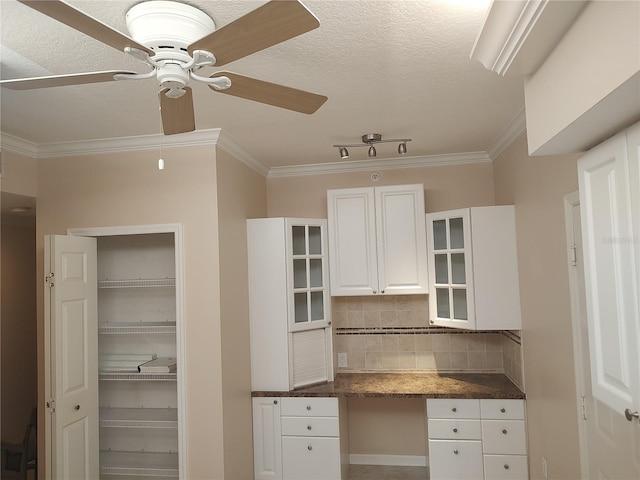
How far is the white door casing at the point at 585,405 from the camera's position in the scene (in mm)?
2082

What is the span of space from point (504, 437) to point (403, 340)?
114 centimetres

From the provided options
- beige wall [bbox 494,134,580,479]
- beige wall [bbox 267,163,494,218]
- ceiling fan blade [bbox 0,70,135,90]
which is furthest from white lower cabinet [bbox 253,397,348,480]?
ceiling fan blade [bbox 0,70,135,90]

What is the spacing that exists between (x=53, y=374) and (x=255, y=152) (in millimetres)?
2015

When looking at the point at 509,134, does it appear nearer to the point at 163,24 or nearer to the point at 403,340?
the point at 403,340

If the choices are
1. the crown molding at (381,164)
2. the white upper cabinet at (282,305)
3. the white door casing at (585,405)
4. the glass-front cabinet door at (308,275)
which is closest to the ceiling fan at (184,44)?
the white door casing at (585,405)

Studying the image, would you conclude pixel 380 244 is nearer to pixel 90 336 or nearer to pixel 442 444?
pixel 442 444

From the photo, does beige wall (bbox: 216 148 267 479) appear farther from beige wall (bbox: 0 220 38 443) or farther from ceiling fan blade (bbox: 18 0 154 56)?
beige wall (bbox: 0 220 38 443)

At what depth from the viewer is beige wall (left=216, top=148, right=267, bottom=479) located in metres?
3.13

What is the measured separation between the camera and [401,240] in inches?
150

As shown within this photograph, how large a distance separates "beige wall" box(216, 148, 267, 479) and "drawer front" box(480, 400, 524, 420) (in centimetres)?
173

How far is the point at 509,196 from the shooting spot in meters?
3.53

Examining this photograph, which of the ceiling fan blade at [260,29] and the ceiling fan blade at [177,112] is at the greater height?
the ceiling fan blade at [260,29]

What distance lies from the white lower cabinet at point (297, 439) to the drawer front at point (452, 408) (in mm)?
697

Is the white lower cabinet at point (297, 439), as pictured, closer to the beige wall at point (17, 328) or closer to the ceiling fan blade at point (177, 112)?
the ceiling fan blade at point (177, 112)
